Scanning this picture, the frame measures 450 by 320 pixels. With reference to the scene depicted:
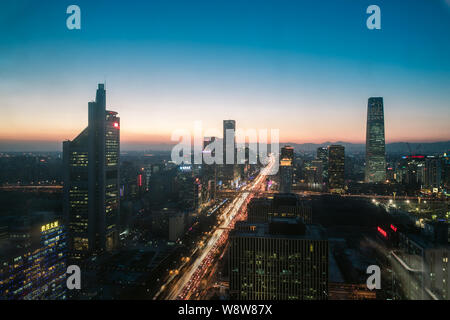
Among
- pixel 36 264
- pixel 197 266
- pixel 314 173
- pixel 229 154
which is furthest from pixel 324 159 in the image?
pixel 36 264

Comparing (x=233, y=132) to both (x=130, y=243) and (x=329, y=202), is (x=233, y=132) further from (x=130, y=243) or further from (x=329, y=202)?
(x=130, y=243)

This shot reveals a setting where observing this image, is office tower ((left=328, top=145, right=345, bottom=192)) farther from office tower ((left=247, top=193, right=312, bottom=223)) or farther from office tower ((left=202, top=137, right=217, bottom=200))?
office tower ((left=247, top=193, right=312, bottom=223))

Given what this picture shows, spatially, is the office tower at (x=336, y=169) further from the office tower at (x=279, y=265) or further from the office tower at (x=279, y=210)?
the office tower at (x=279, y=265)

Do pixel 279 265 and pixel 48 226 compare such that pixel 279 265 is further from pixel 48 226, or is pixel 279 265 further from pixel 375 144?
pixel 375 144

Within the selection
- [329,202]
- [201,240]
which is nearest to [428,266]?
[201,240]

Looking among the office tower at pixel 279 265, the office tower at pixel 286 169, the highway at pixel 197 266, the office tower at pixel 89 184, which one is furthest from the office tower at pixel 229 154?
the office tower at pixel 279 265

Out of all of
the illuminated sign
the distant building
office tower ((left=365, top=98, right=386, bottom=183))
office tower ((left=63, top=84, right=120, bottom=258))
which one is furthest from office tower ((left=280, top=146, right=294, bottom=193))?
the illuminated sign
